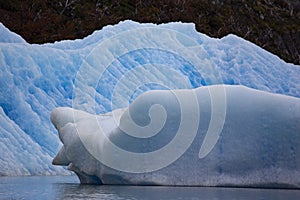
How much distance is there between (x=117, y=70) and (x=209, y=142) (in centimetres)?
729

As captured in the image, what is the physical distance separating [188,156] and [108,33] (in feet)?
27.5

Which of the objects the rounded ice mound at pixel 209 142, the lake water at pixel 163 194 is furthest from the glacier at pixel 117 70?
the lake water at pixel 163 194

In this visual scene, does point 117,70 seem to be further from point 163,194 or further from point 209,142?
point 163,194

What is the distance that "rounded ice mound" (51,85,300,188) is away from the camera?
28.5ft

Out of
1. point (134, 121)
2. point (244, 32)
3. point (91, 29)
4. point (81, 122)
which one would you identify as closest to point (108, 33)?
point (81, 122)

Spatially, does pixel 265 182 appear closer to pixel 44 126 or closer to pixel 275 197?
pixel 275 197

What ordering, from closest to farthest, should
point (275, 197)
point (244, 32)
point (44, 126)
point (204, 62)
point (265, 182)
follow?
point (275, 197) < point (265, 182) < point (44, 126) < point (204, 62) < point (244, 32)

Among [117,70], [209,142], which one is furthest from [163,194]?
[117,70]

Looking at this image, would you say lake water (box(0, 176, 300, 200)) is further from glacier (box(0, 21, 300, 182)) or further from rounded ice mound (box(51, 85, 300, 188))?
glacier (box(0, 21, 300, 182))

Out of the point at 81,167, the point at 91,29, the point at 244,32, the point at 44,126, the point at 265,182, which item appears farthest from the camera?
the point at 244,32

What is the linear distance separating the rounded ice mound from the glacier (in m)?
4.69

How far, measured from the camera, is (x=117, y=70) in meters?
15.9

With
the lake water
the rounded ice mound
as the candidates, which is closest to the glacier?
the rounded ice mound

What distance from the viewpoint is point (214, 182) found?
29.1ft
